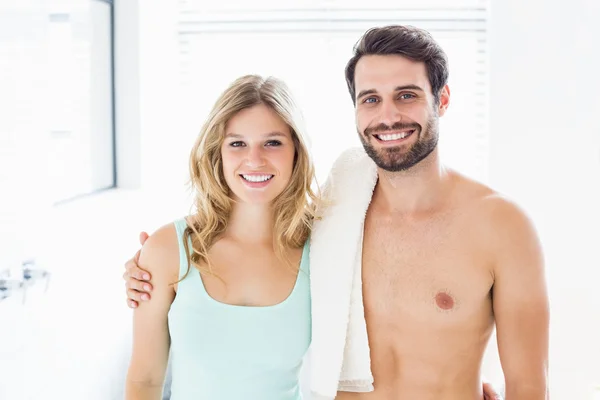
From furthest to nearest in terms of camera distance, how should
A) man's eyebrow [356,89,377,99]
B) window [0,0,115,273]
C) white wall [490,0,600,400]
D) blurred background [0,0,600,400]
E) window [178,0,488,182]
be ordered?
window [178,0,488,182]
white wall [490,0,600,400]
blurred background [0,0,600,400]
man's eyebrow [356,89,377,99]
window [0,0,115,273]

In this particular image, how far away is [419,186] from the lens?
5.05 ft

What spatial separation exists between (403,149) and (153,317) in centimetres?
69

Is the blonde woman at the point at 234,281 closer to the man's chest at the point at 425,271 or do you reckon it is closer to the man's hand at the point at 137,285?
the man's hand at the point at 137,285

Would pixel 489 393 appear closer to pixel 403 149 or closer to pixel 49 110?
pixel 403 149

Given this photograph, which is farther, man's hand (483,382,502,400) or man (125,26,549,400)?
man's hand (483,382,502,400)

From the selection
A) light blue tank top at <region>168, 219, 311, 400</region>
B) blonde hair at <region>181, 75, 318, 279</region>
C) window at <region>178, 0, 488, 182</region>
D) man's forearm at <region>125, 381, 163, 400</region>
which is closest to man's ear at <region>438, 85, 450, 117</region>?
blonde hair at <region>181, 75, 318, 279</region>

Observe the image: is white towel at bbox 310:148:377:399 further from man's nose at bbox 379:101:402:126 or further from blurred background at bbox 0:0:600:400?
blurred background at bbox 0:0:600:400

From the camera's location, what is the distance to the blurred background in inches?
81.4

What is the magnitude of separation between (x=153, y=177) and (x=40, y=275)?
1411mm

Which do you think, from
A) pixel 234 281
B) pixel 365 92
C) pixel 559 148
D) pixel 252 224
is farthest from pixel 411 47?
pixel 559 148

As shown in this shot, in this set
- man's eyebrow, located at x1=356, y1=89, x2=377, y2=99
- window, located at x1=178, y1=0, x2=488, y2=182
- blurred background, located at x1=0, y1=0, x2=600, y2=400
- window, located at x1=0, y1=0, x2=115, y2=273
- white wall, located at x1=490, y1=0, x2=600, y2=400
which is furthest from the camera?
window, located at x1=178, y1=0, x2=488, y2=182

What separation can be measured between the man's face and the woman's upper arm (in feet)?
1.73

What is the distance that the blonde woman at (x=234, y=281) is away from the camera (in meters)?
1.38

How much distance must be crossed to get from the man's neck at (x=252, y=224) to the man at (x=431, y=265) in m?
0.25
